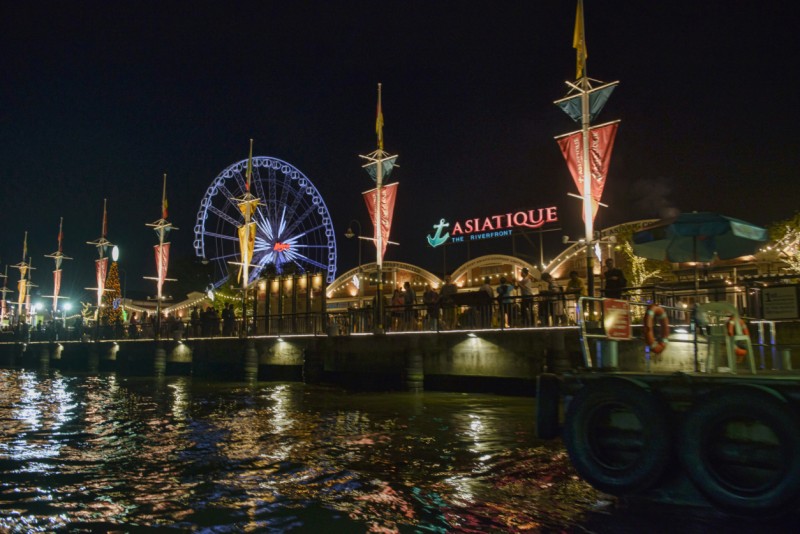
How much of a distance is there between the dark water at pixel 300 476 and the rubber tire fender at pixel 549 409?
0.65 meters

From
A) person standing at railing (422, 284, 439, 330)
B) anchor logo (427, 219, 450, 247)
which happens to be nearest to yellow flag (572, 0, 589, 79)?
person standing at railing (422, 284, 439, 330)

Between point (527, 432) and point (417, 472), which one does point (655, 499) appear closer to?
point (417, 472)

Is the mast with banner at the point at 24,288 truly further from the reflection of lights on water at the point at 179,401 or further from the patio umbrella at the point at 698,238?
the patio umbrella at the point at 698,238

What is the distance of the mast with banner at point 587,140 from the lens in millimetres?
18891

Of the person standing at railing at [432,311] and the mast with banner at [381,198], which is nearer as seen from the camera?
the person standing at railing at [432,311]

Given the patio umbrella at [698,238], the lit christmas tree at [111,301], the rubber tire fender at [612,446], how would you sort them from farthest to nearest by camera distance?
the lit christmas tree at [111,301] < the patio umbrella at [698,238] < the rubber tire fender at [612,446]

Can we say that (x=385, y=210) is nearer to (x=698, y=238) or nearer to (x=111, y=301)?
(x=698, y=238)

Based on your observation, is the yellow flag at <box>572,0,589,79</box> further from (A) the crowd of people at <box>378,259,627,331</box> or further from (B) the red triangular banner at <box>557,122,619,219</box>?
(A) the crowd of people at <box>378,259,627,331</box>

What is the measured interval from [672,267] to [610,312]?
3186 cm

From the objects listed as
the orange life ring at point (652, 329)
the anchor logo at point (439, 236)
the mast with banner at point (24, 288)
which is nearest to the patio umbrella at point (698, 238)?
the orange life ring at point (652, 329)

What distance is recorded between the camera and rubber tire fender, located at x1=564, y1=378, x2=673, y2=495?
6359mm

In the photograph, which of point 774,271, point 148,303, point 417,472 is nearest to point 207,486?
point 417,472

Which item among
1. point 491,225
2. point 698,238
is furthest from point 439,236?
point 698,238

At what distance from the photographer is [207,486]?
24.8 ft
